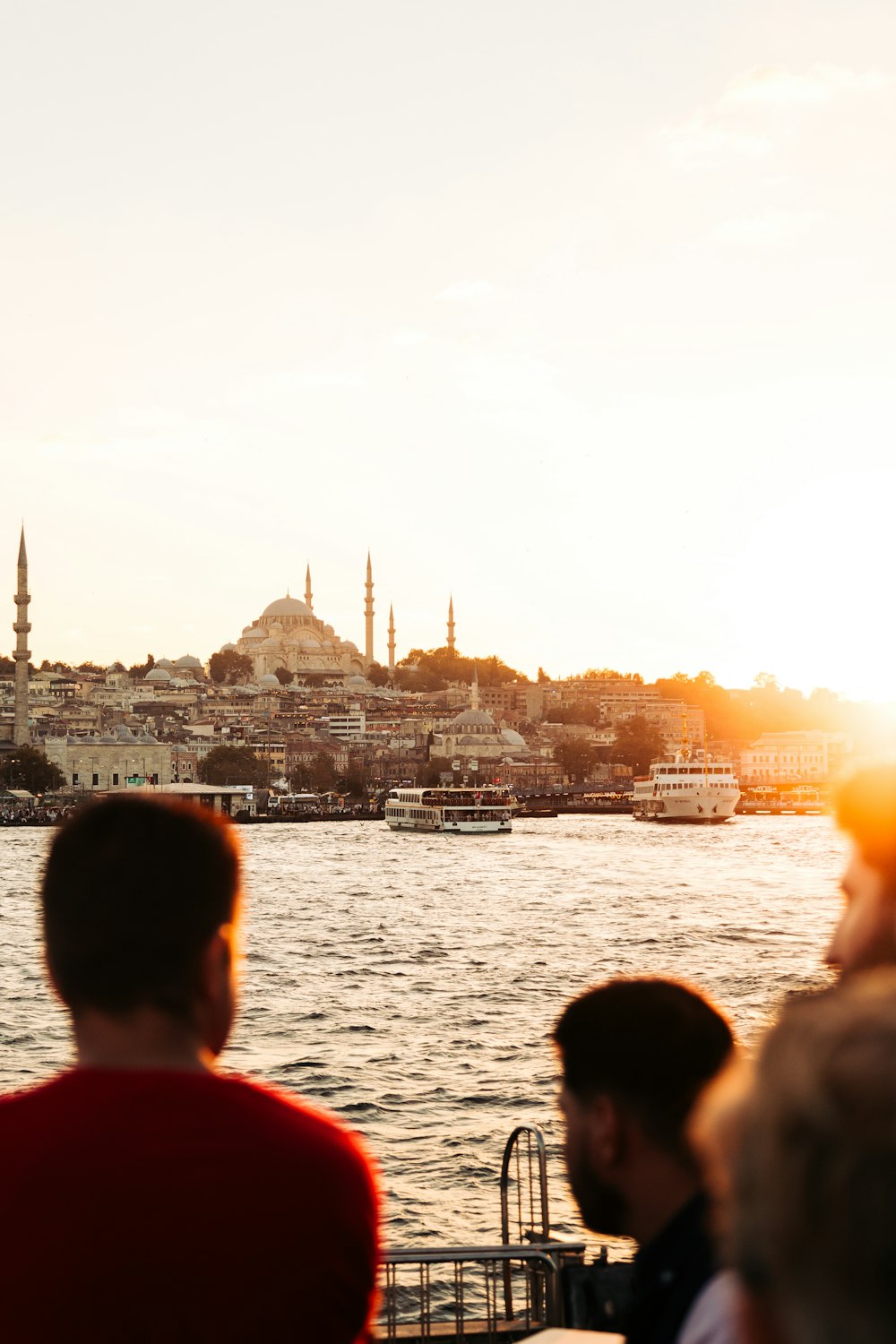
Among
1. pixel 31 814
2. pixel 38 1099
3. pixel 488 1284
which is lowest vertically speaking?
pixel 31 814

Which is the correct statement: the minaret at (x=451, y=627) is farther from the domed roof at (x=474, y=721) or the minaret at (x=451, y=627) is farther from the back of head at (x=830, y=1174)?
the back of head at (x=830, y=1174)

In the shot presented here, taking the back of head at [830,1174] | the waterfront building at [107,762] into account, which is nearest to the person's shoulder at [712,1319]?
the back of head at [830,1174]

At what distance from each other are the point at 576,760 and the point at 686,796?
25057 millimetres

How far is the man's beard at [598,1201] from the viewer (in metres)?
1.18

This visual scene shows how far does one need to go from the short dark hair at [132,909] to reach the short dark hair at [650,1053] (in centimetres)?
31

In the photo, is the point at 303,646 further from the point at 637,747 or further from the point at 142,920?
the point at 142,920

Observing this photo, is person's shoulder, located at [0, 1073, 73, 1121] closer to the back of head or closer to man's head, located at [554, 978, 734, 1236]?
man's head, located at [554, 978, 734, 1236]

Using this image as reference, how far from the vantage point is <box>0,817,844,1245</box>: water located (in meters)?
8.84

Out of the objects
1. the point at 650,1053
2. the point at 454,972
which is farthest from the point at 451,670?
the point at 650,1053

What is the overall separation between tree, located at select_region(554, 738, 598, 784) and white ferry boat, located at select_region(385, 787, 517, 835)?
22431mm

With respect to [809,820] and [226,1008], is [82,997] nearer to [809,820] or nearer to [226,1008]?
[226,1008]

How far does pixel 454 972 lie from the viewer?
640 inches

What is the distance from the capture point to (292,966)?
16875 mm

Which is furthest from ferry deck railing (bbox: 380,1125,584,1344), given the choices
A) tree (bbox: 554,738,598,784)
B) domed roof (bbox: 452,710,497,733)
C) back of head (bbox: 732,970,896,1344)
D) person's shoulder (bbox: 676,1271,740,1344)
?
domed roof (bbox: 452,710,497,733)
